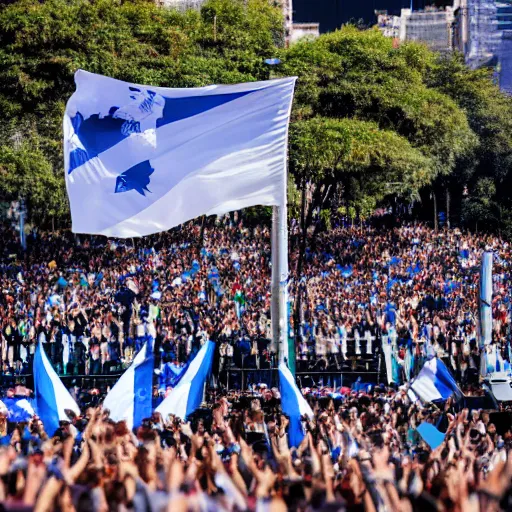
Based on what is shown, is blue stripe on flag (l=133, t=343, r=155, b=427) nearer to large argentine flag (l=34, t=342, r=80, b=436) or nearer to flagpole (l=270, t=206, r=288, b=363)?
large argentine flag (l=34, t=342, r=80, b=436)

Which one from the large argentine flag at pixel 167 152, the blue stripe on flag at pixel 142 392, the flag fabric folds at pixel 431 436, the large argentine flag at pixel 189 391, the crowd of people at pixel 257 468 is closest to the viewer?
the crowd of people at pixel 257 468

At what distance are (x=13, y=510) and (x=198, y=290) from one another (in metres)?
23.8

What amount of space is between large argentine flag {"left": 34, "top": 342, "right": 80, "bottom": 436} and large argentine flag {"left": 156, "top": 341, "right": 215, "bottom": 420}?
1065 mm

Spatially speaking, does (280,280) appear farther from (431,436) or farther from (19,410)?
(19,410)

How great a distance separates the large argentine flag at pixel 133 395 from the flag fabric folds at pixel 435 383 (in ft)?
11.5

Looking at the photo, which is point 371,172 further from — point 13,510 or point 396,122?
point 13,510

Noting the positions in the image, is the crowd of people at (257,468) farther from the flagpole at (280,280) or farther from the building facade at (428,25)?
the building facade at (428,25)

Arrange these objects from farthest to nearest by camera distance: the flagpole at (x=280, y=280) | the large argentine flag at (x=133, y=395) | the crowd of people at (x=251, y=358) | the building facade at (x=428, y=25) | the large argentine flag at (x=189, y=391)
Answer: the building facade at (x=428, y=25)
the flagpole at (x=280, y=280)
the large argentine flag at (x=189, y=391)
the large argentine flag at (x=133, y=395)
the crowd of people at (x=251, y=358)

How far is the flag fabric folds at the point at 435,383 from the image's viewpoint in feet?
50.6

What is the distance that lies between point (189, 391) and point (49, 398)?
163 centimetres

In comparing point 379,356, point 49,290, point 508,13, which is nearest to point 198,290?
point 49,290

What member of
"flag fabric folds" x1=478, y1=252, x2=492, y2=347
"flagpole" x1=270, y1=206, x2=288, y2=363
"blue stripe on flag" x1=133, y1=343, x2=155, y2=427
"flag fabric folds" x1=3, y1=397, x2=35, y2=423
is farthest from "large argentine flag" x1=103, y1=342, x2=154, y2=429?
"flag fabric folds" x1=478, y1=252, x2=492, y2=347

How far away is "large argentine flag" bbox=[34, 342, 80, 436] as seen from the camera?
14.2m

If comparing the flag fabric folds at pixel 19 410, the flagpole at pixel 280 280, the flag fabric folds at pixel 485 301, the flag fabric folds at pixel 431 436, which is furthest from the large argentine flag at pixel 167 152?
the flag fabric folds at pixel 485 301
